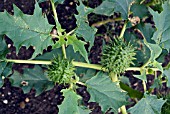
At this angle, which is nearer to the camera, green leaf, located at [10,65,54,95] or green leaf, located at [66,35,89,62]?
green leaf, located at [66,35,89,62]

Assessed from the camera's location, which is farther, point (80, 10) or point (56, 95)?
point (56, 95)

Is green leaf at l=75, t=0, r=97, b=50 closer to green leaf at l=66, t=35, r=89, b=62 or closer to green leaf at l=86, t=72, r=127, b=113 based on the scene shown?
green leaf at l=66, t=35, r=89, b=62

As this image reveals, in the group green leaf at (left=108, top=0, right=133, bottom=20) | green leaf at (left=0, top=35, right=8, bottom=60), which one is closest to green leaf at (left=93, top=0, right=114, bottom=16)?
green leaf at (left=108, top=0, right=133, bottom=20)

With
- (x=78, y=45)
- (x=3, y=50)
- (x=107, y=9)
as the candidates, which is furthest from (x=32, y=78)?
(x=78, y=45)

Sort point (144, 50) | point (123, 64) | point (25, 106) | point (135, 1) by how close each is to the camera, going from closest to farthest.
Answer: point (123, 64)
point (135, 1)
point (144, 50)
point (25, 106)

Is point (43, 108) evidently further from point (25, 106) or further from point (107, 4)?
point (107, 4)

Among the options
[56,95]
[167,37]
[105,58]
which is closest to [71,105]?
[105,58]
